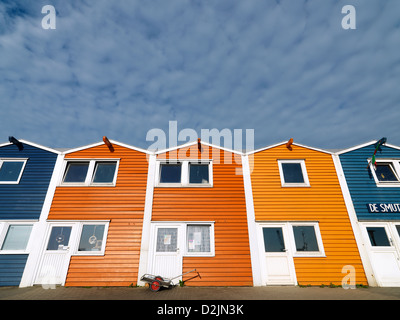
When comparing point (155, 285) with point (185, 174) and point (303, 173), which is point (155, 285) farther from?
point (303, 173)

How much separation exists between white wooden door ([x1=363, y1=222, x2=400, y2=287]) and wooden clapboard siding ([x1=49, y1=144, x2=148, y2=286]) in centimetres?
1048

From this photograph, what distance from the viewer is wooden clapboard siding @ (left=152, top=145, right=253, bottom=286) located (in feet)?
28.6

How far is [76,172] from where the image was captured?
35.9 feet

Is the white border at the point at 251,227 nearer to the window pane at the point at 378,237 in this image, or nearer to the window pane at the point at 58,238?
the window pane at the point at 378,237

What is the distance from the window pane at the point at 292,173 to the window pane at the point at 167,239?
6455mm

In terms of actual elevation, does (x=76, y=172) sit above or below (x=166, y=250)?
above

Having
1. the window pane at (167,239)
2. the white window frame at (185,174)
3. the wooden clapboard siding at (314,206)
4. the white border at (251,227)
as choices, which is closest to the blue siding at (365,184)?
the wooden clapboard siding at (314,206)

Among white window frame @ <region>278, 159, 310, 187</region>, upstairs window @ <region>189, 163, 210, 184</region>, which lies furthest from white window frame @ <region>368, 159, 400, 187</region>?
upstairs window @ <region>189, 163, 210, 184</region>

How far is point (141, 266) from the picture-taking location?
8.71 meters

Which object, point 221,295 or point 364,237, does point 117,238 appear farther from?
point 364,237

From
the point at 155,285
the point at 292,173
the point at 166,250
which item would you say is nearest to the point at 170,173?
the point at 166,250

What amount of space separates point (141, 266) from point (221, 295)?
145 inches
